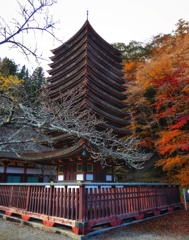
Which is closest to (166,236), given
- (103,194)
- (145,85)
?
(103,194)

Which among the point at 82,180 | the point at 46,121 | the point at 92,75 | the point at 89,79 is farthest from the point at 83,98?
the point at 46,121

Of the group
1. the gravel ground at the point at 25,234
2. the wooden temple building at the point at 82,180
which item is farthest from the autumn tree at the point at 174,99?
the gravel ground at the point at 25,234

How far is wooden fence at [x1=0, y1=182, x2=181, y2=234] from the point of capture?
566 centimetres

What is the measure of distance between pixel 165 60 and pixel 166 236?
52.5 ft

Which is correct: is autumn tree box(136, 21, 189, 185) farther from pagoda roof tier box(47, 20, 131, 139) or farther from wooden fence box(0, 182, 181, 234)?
wooden fence box(0, 182, 181, 234)

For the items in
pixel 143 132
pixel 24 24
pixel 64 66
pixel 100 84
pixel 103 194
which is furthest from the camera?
pixel 143 132

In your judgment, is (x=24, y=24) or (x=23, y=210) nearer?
(x=24, y=24)

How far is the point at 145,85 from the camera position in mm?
18875

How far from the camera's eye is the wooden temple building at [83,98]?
10508 mm

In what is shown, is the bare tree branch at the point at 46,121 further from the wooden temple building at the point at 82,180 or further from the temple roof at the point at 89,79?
the temple roof at the point at 89,79

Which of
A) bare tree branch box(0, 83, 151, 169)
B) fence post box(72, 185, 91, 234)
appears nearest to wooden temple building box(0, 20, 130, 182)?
bare tree branch box(0, 83, 151, 169)

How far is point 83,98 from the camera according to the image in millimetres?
11312

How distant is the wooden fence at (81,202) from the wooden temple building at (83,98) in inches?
104

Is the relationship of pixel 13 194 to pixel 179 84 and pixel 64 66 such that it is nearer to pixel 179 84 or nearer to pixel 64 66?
pixel 64 66
